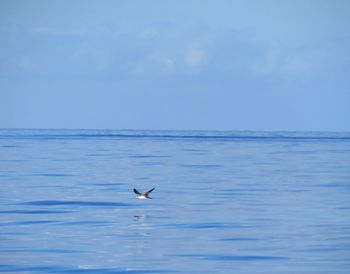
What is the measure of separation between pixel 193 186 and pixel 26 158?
23.1 m

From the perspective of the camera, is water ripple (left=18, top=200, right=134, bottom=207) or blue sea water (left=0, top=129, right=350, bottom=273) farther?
water ripple (left=18, top=200, right=134, bottom=207)

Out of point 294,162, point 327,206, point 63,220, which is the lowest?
point 63,220

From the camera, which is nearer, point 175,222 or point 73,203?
point 175,222

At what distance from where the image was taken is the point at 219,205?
92.1 ft

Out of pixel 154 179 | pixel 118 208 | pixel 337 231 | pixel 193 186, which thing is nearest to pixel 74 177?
pixel 154 179

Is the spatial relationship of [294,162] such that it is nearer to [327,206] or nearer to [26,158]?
[26,158]

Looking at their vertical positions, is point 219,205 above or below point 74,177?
below

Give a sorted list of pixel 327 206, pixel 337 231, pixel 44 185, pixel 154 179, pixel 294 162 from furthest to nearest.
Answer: pixel 294 162, pixel 154 179, pixel 44 185, pixel 327 206, pixel 337 231

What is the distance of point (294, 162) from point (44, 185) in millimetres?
22823

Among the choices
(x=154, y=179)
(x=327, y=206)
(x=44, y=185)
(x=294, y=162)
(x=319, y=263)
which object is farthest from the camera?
(x=294, y=162)

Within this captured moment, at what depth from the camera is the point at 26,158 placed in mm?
56219

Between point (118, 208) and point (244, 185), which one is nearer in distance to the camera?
point (118, 208)

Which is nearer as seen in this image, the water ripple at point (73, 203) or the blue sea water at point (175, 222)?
the blue sea water at point (175, 222)

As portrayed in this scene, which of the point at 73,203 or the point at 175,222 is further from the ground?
the point at 73,203
